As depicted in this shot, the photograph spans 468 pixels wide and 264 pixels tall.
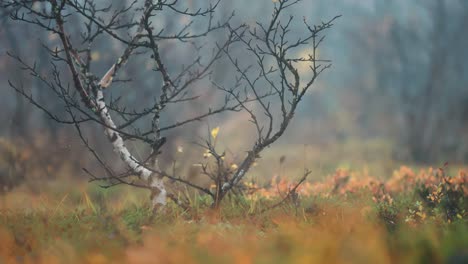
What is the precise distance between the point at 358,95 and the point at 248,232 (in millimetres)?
20744

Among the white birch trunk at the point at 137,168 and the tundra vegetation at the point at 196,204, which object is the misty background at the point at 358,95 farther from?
the white birch trunk at the point at 137,168

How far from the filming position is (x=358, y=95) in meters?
24.1

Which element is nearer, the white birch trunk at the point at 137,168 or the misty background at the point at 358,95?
the white birch trunk at the point at 137,168

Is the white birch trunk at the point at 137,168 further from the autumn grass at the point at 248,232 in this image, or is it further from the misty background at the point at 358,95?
the misty background at the point at 358,95

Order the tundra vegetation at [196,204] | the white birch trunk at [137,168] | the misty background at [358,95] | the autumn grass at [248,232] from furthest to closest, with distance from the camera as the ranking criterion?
1. the misty background at [358,95]
2. the white birch trunk at [137,168]
3. the tundra vegetation at [196,204]
4. the autumn grass at [248,232]

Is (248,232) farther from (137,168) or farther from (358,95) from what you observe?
(358,95)

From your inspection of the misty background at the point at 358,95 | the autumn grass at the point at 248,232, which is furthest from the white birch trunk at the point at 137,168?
the misty background at the point at 358,95

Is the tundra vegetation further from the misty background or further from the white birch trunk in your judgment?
the misty background

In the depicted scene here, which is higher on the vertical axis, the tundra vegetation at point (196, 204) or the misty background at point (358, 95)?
the misty background at point (358, 95)

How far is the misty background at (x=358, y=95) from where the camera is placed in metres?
12.2

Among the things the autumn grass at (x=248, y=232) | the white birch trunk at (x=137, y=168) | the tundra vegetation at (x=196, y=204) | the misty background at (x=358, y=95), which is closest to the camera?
the autumn grass at (x=248, y=232)

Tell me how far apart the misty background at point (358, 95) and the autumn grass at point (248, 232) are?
519 cm

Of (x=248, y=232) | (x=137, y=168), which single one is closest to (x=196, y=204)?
(x=137, y=168)

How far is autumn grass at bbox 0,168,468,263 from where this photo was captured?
104 inches
